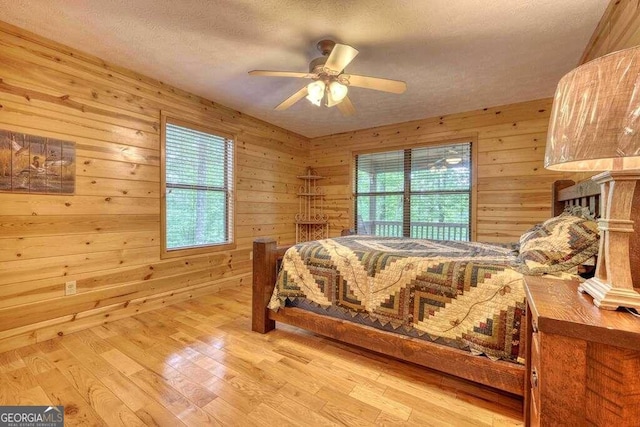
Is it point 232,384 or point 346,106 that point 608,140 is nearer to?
point 232,384

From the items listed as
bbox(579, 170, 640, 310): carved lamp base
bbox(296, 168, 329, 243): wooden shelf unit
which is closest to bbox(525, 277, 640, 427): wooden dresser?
bbox(579, 170, 640, 310): carved lamp base

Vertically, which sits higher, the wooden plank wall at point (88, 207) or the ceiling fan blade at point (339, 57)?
the ceiling fan blade at point (339, 57)

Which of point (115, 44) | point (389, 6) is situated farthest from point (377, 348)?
point (115, 44)

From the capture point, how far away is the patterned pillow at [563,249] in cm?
137

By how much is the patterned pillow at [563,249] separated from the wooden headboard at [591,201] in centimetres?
24

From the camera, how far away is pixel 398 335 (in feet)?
5.92

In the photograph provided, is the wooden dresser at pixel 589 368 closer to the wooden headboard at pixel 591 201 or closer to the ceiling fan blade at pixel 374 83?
the wooden headboard at pixel 591 201

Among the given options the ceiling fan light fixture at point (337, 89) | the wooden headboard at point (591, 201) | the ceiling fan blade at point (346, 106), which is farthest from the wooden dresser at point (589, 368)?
the ceiling fan blade at point (346, 106)

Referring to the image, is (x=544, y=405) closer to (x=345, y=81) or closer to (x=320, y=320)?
(x=320, y=320)

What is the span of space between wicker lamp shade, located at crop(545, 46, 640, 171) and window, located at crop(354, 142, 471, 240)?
3332 millimetres

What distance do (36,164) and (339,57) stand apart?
2531 millimetres

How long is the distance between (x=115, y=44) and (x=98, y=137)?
0.83 meters

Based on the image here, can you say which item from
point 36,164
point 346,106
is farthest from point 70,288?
→ point 346,106

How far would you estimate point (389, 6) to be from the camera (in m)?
1.83
